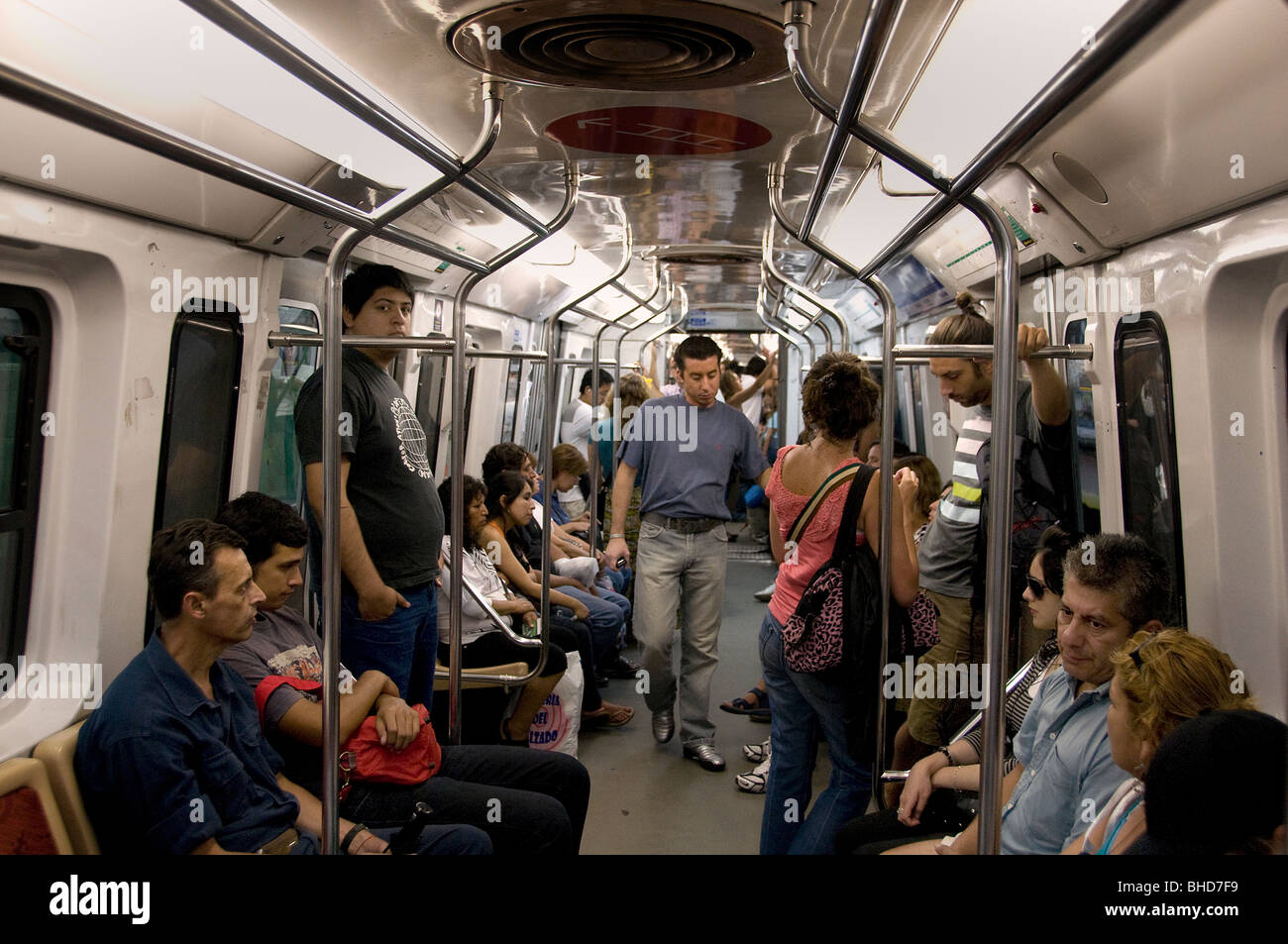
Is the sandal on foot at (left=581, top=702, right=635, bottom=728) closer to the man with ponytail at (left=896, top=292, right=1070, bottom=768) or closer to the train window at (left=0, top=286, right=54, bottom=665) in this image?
the man with ponytail at (left=896, top=292, right=1070, bottom=768)

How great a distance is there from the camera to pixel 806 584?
2.99 metres

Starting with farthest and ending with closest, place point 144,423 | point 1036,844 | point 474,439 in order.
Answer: point 474,439
point 144,423
point 1036,844

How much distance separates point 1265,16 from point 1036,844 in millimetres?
1694

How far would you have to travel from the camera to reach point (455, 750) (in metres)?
2.92

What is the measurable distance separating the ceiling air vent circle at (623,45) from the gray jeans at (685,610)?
8.10ft

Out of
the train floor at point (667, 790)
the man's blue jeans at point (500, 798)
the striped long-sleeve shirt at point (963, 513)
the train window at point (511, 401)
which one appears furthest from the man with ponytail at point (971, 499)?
the train window at point (511, 401)

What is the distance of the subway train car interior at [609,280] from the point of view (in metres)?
1.89

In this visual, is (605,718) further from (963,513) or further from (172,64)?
(172,64)

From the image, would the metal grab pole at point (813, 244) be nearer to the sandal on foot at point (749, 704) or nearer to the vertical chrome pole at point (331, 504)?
the vertical chrome pole at point (331, 504)

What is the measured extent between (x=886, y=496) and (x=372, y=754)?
1.51 m

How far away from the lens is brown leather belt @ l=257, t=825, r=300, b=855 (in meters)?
2.21

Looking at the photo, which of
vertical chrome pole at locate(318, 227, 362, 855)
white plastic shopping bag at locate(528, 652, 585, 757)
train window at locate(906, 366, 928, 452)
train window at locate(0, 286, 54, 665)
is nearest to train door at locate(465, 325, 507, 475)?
white plastic shopping bag at locate(528, 652, 585, 757)

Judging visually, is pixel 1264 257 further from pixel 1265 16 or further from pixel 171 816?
pixel 171 816
